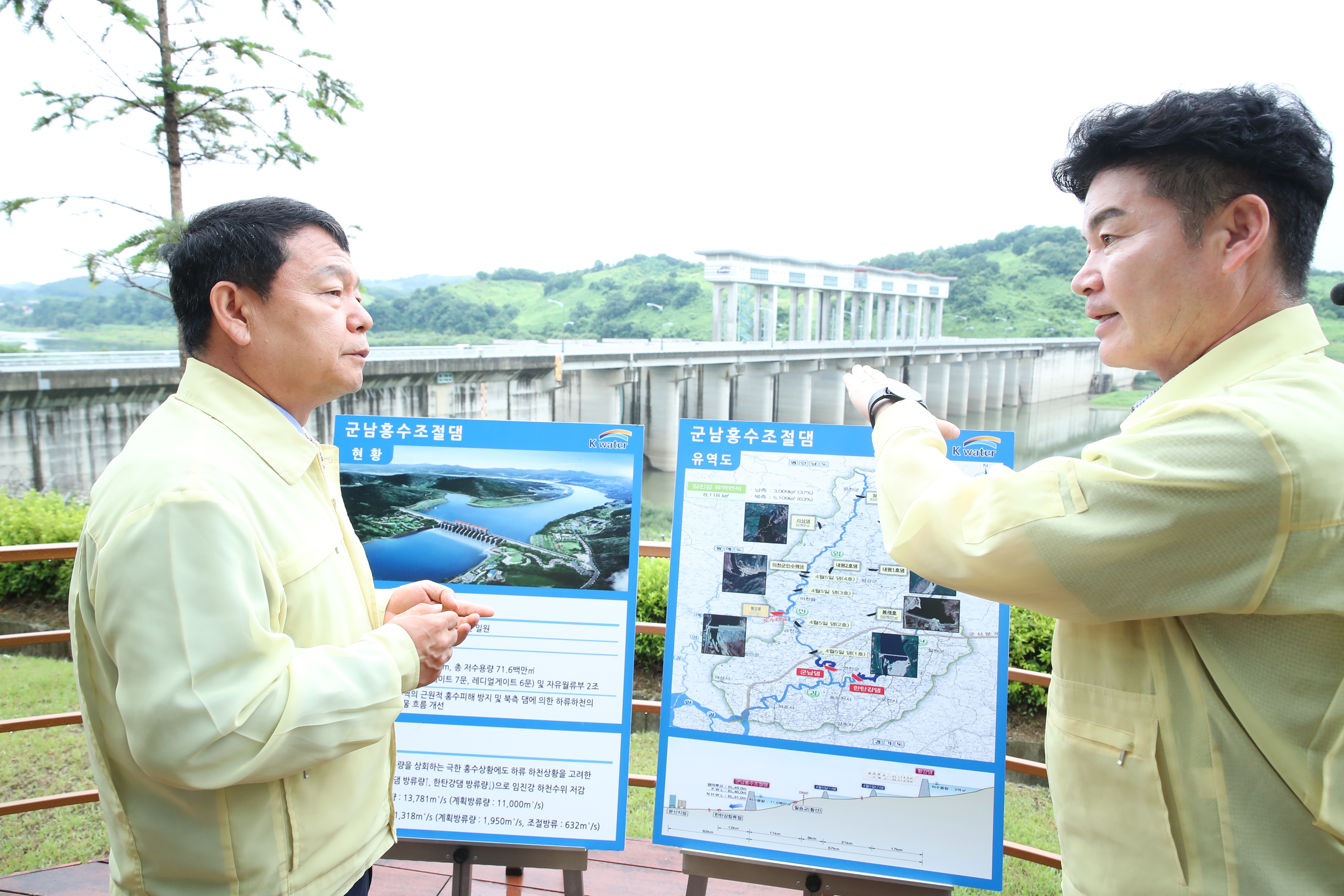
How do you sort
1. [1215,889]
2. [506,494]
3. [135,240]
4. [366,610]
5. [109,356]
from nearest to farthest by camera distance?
1. [1215,889]
2. [366,610]
3. [506,494]
4. [135,240]
5. [109,356]

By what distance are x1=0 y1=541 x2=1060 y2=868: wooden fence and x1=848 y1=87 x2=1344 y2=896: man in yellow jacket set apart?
963 mm

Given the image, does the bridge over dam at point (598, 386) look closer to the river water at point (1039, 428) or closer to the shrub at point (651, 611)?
the river water at point (1039, 428)

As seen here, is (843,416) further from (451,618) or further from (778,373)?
(451,618)

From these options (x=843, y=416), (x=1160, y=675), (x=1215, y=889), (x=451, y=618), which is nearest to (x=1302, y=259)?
(x=1160, y=675)

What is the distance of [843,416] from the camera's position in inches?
1193

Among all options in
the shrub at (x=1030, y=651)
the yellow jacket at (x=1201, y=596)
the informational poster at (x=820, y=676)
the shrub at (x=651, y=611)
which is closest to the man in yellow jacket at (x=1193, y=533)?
the yellow jacket at (x=1201, y=596)

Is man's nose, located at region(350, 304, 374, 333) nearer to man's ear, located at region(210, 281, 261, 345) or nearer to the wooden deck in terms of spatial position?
man's ear, located at region(210, 281, 261, 345)

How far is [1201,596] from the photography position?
35.2 inches

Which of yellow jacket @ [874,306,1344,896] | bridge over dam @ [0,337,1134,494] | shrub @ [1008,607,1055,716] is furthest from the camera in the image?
bridge over dam @ [0,337,1134,494]

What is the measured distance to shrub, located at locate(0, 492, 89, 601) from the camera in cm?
499

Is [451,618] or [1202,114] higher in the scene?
[1202,114]

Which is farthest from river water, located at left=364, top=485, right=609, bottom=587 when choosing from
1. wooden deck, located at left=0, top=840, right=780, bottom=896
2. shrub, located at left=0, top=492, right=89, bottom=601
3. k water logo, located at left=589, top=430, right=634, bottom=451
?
shrub, located at left=0, top=492, right=89, bottom=601

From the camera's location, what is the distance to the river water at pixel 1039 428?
21.5m

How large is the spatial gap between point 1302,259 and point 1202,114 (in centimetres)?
24
